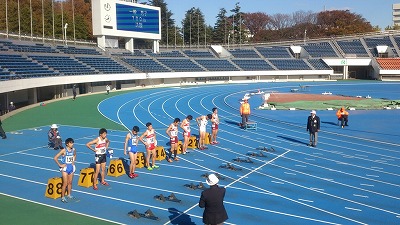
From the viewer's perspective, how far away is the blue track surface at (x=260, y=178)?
369 inches

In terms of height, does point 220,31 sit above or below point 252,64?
above

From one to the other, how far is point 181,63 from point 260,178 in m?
52.4

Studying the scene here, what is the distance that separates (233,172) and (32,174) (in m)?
6.44

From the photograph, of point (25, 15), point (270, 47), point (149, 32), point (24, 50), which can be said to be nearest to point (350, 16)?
point (270, 47)

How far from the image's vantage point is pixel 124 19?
179 ft

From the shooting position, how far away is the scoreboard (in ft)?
171

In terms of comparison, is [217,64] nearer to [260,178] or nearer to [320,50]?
[320,50]

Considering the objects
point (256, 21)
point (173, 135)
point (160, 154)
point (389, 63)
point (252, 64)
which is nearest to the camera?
point (173, 135)

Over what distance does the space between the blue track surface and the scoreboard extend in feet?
109

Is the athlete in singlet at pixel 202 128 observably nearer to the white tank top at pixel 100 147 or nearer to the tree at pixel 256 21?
the white tank top at pixel 100 147

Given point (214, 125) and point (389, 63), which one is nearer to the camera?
point (214, 125)

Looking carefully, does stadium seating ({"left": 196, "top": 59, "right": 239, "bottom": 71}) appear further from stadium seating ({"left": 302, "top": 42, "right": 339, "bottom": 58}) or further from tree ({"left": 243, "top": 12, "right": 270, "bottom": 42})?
tree ({"left": 243, "top": 12, "right": 270, "bottom": 42})

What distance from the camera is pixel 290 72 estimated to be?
67500 mm

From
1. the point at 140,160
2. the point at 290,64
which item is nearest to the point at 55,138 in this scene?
the point at 140,160
